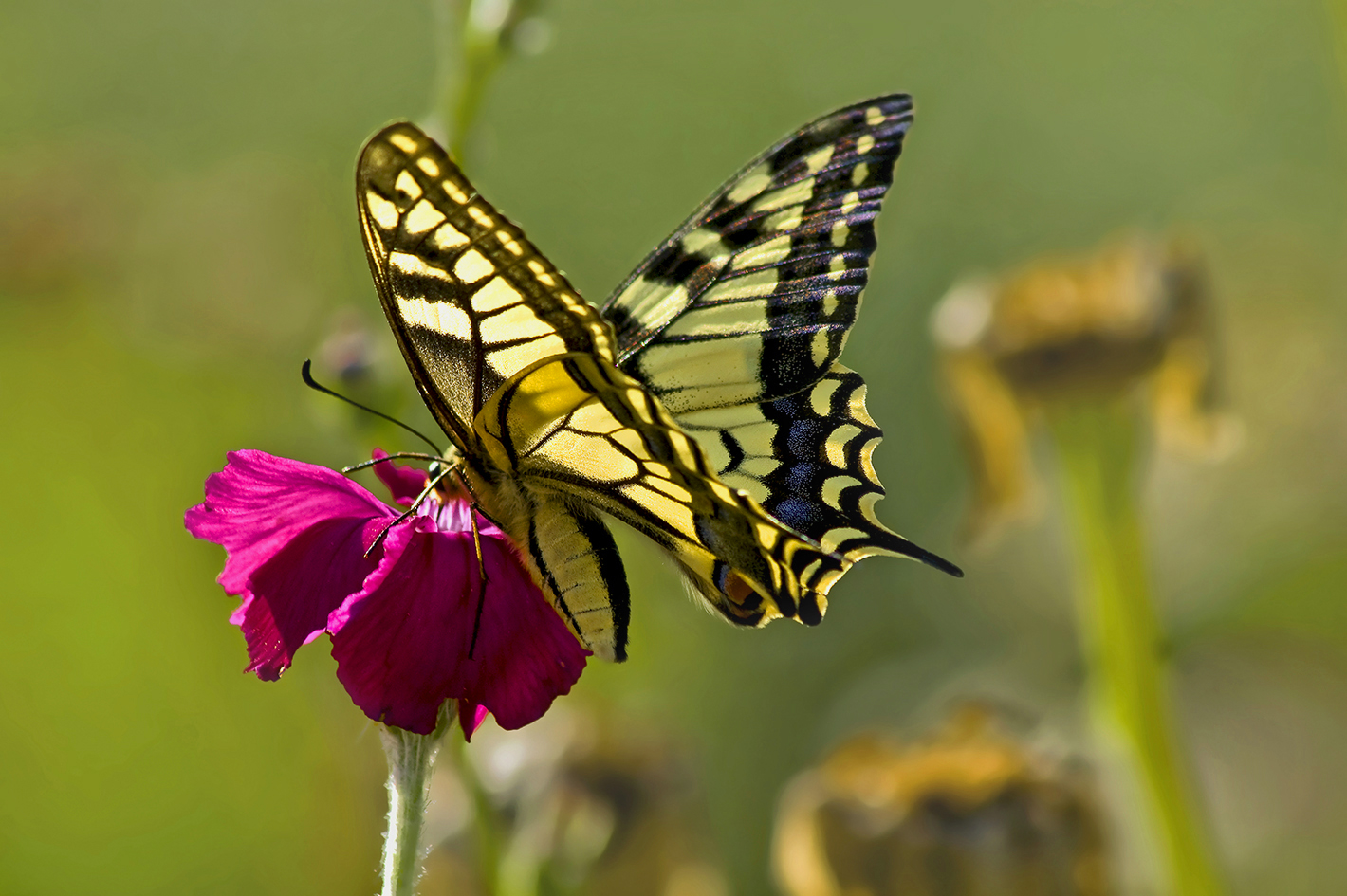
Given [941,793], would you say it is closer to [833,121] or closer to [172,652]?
[833,121]

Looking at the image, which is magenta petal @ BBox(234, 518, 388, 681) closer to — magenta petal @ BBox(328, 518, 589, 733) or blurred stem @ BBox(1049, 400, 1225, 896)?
magenta petal @ BBox(328, 518, 589, 733)

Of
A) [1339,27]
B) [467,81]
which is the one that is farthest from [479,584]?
[1339,27]

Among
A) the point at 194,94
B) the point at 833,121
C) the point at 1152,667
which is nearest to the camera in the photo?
the point at 833,121

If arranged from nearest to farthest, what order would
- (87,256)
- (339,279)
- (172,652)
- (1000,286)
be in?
(1000,286), (172,652), (87,256), (339,279)

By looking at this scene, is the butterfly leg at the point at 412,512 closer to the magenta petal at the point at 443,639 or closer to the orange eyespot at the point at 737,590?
the magenta petal at the point at 443,639

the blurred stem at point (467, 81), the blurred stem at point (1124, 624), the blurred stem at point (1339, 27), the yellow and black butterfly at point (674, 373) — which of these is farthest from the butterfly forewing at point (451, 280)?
the blurred stem at point (1339, 27)

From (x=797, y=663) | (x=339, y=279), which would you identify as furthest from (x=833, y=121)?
(x=339, y=279)

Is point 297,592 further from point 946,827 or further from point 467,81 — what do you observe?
point 946,827
